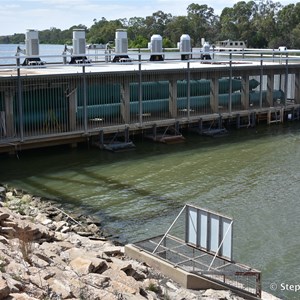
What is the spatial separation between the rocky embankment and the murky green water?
7.34 feet

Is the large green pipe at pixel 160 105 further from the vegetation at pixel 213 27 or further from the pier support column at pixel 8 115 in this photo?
the vegetation at pixel 213 27

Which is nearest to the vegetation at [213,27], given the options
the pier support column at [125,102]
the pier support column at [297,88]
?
the pier support column at [297,88]

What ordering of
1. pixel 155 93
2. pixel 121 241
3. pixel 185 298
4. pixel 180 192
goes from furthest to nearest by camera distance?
1. pixel 155 93
2. pixel 180 192
3. pixel 121 241
4. pixel 185 298

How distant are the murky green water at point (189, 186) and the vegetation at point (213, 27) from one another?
7539 cm

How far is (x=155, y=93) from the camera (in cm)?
3316

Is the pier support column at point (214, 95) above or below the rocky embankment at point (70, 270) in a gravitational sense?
above

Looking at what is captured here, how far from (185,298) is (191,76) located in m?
23.6

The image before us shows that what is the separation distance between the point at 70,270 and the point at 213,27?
120m

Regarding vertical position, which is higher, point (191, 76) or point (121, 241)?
point (191, 76)

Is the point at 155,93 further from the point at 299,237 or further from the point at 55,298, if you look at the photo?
the point at 55,298

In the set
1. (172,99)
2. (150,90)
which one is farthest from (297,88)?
(150,90)

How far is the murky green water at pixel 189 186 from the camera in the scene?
1658cm

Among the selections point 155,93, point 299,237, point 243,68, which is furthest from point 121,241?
point 243,68

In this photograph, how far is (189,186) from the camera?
75.1 feet
